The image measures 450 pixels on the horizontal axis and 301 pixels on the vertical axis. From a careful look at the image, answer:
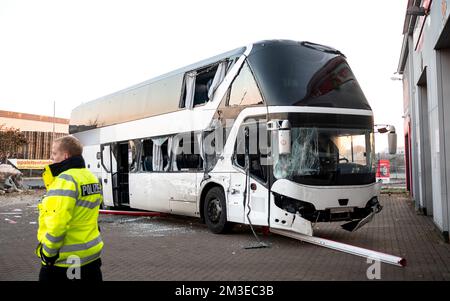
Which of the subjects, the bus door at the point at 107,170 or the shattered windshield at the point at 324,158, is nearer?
the shattered windshield at the point at 324,158

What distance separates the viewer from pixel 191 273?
7355 mm

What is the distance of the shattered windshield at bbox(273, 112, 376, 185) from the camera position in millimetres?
9594

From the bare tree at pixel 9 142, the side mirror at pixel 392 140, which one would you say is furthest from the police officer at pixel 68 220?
the bare tree at pixel 9 142

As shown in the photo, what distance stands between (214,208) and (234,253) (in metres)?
2.58

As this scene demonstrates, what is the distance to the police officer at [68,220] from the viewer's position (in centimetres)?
391

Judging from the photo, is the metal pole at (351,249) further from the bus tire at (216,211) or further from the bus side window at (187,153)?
the bus side window at (187,153)

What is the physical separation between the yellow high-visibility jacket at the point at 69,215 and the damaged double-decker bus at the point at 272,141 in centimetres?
532

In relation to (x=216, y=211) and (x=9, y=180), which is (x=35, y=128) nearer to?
(x=9, y=180)

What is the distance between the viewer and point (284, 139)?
A: 902 centimetres

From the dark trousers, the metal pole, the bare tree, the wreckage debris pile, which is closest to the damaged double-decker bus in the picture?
the metal pole

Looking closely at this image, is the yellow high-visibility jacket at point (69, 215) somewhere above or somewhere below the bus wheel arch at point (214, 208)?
above

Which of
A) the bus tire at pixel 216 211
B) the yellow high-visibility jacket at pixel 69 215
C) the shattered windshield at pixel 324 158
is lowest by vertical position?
the bus tire at pixel 216 211

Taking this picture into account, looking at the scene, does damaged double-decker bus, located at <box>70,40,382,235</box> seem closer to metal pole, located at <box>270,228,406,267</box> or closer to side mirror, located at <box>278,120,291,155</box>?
side mirror, located at <box>278,120,291,155</box>
